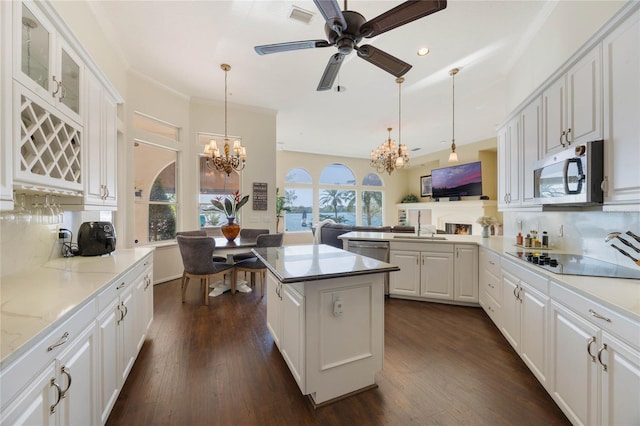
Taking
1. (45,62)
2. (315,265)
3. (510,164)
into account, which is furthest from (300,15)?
(510,164)

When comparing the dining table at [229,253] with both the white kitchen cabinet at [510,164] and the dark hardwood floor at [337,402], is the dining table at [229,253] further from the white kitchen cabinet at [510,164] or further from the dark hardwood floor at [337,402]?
the white kitchen cabinet at [510,164]

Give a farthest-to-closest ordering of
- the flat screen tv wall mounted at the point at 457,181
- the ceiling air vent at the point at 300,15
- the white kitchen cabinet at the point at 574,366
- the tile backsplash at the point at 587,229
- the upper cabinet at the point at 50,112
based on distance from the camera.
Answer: the flat screen tv wall mounted at the point at 457,181 → the ceiling air vent at the point at 300,15 → the tile backsplash at the point at 587,229 → the white kitchen cabinet at the point at 574,366 → the upper cabinet at the point at 50,112

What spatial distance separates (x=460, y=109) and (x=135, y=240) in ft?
21.1

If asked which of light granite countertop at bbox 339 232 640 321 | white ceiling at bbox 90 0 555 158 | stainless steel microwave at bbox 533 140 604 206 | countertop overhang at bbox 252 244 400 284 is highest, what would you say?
white ceiling at bbox 90 0 555 158

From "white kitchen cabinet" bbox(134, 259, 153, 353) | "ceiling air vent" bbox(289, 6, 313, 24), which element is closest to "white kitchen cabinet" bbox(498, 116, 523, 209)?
"ceiling air vent" bbox(289, 6, 313, 24)

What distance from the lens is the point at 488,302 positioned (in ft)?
9.48

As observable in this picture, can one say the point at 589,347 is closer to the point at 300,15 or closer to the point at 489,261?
the point at 489,261

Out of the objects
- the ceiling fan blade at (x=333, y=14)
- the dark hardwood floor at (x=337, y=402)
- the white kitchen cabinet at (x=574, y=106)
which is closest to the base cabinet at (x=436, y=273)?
the dark hardwood floor at (x=337, y=402)

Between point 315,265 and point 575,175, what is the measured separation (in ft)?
6.28

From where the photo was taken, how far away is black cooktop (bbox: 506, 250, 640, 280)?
62.0 inches

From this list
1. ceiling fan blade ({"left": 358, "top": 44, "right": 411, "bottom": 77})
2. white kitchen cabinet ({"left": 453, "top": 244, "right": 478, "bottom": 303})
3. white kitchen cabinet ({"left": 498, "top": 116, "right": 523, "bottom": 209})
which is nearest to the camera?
ceiling fan blade ({"left": 358, "top": 44, "right": 411, "bottom": 77})

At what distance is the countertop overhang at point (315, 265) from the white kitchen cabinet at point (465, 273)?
182 cm

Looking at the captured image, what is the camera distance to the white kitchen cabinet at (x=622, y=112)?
4.52ft

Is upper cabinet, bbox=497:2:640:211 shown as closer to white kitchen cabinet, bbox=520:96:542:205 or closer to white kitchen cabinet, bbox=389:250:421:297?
white kitchen cabinet, bbox=520:96:542:205
